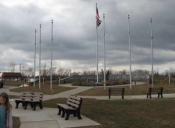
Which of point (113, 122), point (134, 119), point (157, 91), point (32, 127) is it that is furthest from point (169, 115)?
point (157, 91)

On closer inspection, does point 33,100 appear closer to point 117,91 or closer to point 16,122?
point 16,122

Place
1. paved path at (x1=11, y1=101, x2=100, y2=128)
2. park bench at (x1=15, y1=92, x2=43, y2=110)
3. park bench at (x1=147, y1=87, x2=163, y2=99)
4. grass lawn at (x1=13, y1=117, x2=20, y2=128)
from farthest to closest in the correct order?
park bench at (x1=147, y1=87, x2=163, y2=99) → park bench at (x1=15, y1=92, x2=43, y2=110) → paved path at (x1=11, y1=101, x2=100, y2=128) → grass lawn at (x1=13, y1=117, x2=20, y2=128)

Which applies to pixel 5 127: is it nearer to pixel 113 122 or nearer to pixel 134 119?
pixel 113 122

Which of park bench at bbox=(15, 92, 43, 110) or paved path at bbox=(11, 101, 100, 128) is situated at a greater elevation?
park bench at bbox=(15, 92, 43, 110)

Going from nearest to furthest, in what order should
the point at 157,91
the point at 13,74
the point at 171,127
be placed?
1. the point at 171,127
2. the point at 157,91
3. the point at 13,74

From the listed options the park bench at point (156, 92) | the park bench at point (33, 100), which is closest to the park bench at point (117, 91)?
the park bench at point (156, 92)

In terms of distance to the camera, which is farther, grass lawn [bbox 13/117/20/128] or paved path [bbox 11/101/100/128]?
paved path [bbox 11/101/100/128]

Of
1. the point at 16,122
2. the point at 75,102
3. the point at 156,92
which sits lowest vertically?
the point at 16,122

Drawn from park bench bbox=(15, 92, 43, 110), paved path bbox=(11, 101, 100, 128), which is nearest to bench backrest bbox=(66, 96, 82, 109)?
paved path bbox=(11, 101, 100, 128)

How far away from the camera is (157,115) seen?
1761 centimetres

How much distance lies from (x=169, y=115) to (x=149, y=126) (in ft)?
11.8

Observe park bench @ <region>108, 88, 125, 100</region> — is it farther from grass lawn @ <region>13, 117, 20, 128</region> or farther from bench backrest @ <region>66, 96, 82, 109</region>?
grass lawn @ <region>13, 117, 20, 128</region>

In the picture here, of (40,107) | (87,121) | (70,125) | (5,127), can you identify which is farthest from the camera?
(40,107)

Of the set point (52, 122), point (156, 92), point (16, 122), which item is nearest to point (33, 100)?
point (16, 122)
